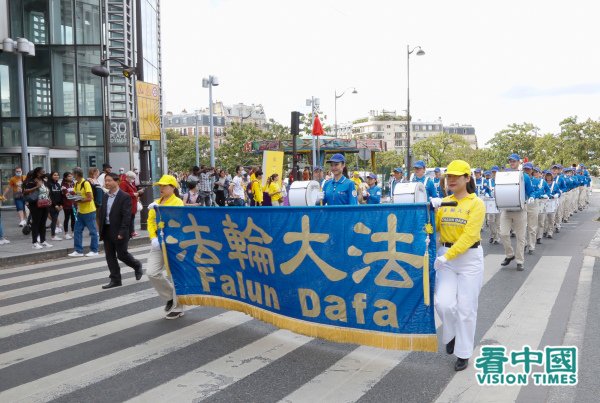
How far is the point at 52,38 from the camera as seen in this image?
29391mm

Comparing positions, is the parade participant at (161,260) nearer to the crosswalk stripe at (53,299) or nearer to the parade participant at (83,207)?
the crosswalk stripe at (53,299)

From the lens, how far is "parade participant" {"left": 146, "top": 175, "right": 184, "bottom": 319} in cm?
683

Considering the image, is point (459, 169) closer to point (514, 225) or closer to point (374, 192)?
point (514, 225)

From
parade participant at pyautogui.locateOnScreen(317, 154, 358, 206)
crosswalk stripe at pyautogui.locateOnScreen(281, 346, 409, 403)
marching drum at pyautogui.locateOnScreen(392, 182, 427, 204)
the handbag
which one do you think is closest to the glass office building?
the handbag

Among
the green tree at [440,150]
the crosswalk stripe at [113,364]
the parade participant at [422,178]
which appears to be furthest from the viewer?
the green tree at [440,150]

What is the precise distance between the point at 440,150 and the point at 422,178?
8026 cm

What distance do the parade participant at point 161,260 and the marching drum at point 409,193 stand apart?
15.5 ft

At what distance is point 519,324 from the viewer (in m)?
6.38

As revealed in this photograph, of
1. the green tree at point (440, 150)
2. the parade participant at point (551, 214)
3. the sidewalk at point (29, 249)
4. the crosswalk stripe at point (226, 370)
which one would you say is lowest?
the crosswalk stripe at point (226, 370)

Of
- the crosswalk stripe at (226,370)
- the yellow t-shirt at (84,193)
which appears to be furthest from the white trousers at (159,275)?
the yellow t-shirt at (84,193)

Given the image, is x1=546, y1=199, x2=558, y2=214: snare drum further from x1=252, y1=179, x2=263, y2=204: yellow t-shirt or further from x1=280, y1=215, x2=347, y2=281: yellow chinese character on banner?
x1=280, y1=215, x2=347, y2=281: yellow chinese character on banner

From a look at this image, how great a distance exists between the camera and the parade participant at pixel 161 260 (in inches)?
269

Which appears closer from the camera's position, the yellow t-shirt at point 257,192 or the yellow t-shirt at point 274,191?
the yellow t-shirt at point 274,191

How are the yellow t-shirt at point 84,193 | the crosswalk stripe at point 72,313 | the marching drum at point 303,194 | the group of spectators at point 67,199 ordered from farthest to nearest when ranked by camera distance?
the group of spectators at point 67,199
the yellow t-shirt at point 84,193
the marching drum at point 303,194
the crosswalk stripe at point 72,313
